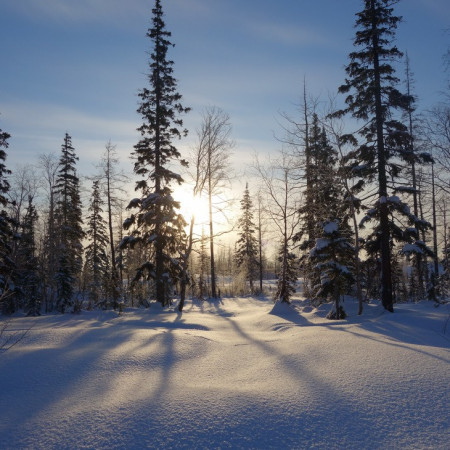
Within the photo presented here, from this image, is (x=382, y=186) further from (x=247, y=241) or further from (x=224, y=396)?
(x=247, y=241)

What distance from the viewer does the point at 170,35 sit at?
59.1ft

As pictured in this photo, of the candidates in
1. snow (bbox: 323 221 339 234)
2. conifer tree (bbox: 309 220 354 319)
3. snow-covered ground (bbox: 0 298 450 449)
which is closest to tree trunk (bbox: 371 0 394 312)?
conifer tree (bbox: 309 220 354 319)

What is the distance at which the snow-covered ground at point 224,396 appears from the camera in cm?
259

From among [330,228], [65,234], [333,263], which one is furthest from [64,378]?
[65,234]

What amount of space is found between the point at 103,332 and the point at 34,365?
308 centimetres

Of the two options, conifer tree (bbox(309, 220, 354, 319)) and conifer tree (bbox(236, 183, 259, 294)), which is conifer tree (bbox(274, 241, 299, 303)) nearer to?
conifer tree (bbox(309, 220, 354, 319))

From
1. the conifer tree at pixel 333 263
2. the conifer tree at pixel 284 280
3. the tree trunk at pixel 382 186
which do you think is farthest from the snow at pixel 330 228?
the conifer tree at pixel 284 280

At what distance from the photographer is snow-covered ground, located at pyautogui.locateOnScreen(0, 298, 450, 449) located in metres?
2.59

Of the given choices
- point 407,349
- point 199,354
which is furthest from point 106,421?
point 407,349

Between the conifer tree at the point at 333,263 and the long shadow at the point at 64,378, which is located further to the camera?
the conifer tree at the point at 333,263

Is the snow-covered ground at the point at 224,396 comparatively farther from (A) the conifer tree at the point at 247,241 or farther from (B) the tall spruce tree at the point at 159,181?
(A) the conifer tree at the point at 247,241

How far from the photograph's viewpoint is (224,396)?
135 inches

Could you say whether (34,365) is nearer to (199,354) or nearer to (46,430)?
(46,430)

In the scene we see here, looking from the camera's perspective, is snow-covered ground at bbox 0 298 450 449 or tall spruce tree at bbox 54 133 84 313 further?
tall spruce tree at bbox 54 133 84 313
